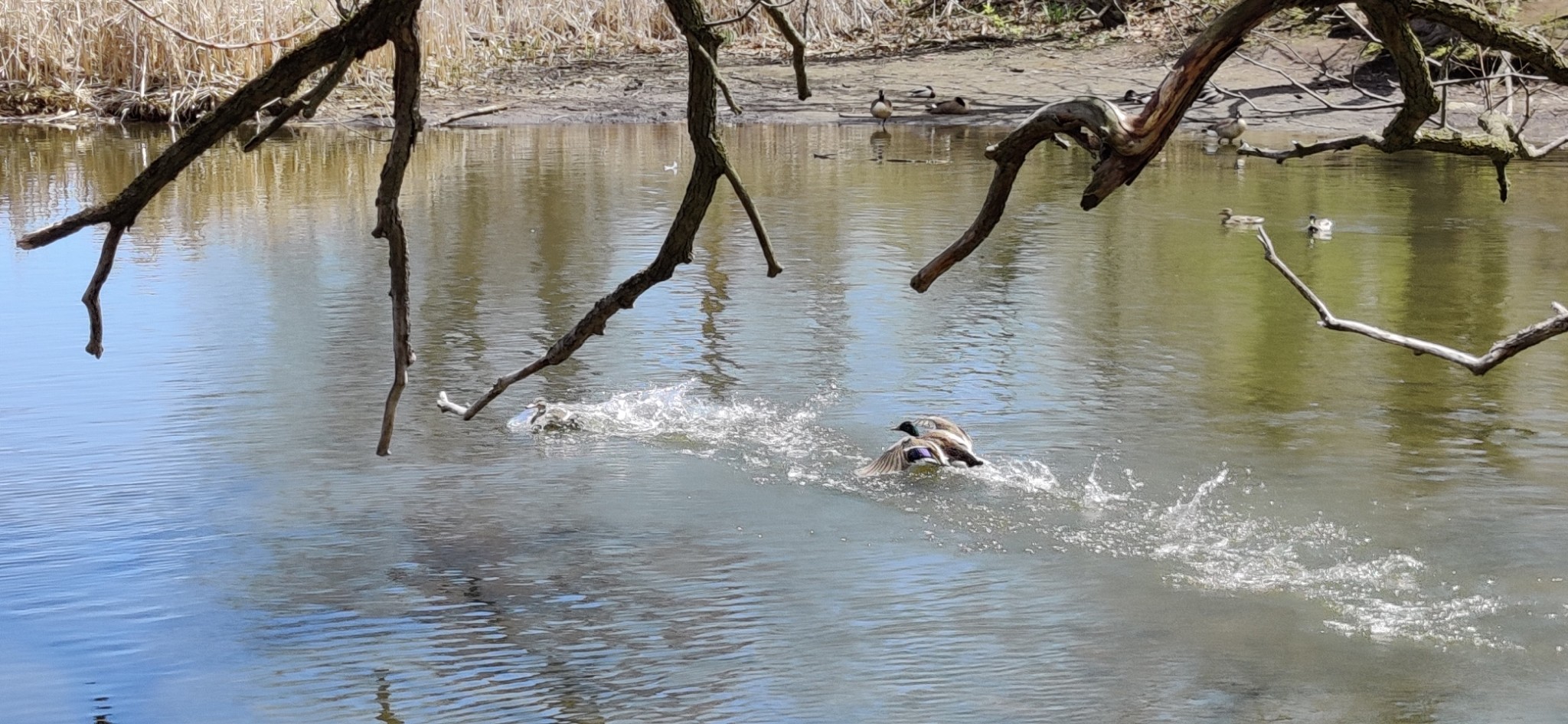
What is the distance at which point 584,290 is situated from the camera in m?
8.48

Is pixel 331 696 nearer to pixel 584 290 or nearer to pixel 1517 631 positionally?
pixel 1517 631

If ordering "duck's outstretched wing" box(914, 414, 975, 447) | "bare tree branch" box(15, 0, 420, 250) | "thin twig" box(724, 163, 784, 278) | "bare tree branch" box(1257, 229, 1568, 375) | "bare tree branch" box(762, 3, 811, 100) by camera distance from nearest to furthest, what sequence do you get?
"bare tree branch" box(1257, 229, 1568, 375)
"bare tree branch" box(15, 0, 420, 250)
"thin twig" box(724, 163, 784, 278)
"bare tree branch" box(762, 3, 811, 100)
"duck's outstretched wing" box(914, 414, 975, 447)

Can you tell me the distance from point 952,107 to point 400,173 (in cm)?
1410

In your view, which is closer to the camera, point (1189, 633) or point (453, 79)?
point (1189, 633)

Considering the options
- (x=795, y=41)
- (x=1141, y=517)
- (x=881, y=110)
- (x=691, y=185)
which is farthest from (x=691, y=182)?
(x=881, y=110)

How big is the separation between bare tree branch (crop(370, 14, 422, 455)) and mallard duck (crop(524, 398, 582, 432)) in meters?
3.14

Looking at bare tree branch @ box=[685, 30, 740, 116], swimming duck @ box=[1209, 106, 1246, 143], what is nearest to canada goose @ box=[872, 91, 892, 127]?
swimming duck @ box=[1209, 106, 1246, 143]

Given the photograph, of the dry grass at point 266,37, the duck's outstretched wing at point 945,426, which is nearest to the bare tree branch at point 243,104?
the duck's outstretched wing at point 945,426

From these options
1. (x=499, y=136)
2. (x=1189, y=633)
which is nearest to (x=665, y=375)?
(x=1189, y=633)

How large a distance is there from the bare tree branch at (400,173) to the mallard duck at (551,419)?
3139 mm

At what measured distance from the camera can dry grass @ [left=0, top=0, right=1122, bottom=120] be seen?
616 inches

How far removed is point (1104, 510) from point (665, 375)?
224 cm

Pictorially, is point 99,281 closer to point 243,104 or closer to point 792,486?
point 243,104

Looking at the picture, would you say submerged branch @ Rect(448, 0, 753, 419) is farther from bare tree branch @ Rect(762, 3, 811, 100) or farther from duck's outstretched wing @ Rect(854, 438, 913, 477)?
duck's outstretched wing @ Rect(854, 438, 913, 477)
